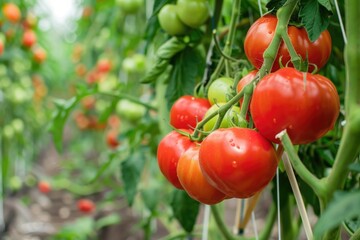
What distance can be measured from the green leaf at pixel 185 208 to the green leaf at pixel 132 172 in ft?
0.68

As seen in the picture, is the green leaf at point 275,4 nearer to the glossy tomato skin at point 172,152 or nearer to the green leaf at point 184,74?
the glossy tomato skin at point 172,152

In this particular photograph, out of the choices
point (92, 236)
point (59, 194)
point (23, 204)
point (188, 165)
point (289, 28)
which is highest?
point (289, 28)

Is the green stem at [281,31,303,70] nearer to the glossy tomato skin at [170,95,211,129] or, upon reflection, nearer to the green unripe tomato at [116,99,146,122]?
the glossy tomato skin at [170,95,211,129]

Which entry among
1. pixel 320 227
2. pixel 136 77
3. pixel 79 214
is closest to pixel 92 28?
pixel 136 77

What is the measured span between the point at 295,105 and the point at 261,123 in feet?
0.13

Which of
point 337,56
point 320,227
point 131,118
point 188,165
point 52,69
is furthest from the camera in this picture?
point 52,69

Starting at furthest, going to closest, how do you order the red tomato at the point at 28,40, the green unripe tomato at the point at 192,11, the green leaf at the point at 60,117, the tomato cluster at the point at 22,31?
the red tomato at the point at 28,40 → the tomato cluster at the point at 22,31 → the green leaf at the point at 60,117 → the green unripe tomato at the point at 192,11

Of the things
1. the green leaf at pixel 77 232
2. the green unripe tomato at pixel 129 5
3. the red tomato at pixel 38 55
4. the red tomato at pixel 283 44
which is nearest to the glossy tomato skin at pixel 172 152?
the red tomato at pixel 283 44

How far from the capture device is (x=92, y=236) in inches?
108

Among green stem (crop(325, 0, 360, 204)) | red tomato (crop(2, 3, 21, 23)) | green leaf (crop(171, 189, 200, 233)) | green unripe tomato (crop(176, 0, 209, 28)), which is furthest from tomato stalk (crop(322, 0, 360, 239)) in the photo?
red tomato (crop(2, 3, 21, 23))

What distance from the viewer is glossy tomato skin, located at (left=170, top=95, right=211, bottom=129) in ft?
2.09

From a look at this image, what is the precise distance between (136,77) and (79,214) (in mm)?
2094

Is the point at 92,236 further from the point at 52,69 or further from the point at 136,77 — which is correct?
the point at 52,69

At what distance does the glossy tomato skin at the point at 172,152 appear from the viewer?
58 centimetres
